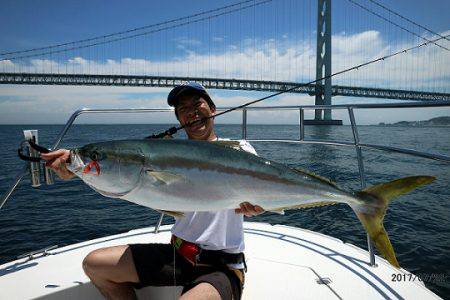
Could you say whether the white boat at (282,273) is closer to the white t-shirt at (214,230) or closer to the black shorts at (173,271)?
the black shorts at (173,271)

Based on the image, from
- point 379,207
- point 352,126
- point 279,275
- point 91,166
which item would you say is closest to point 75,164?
point 91,166

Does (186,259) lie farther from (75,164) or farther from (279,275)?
(279,275)

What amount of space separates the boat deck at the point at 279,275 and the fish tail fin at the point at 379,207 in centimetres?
88

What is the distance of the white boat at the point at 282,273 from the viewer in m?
2.54

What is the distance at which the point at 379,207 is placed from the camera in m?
1.86

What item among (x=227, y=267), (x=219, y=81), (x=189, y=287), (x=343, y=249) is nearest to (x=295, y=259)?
(x=343, y=249)

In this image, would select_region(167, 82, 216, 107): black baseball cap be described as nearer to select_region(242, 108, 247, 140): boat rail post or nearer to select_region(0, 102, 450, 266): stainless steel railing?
select_region(0, 102, 450, 266): stainless steel railing

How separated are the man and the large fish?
0.49 feet

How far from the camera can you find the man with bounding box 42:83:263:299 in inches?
81.0

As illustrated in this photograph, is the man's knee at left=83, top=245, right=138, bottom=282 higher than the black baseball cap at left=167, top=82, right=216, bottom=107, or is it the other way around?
the black baseball cap at left=167, top=82, right=216, bottom=107

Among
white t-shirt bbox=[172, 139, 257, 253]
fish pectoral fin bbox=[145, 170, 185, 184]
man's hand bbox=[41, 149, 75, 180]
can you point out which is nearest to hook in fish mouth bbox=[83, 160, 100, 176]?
man's hand bbox=[41, 149, 75, 180]

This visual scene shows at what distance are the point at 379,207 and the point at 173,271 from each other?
1.32 m

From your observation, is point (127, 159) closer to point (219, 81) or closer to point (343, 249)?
point (343, 249)

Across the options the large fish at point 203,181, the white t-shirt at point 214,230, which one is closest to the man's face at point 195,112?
the white t-shirt at point 214,230
